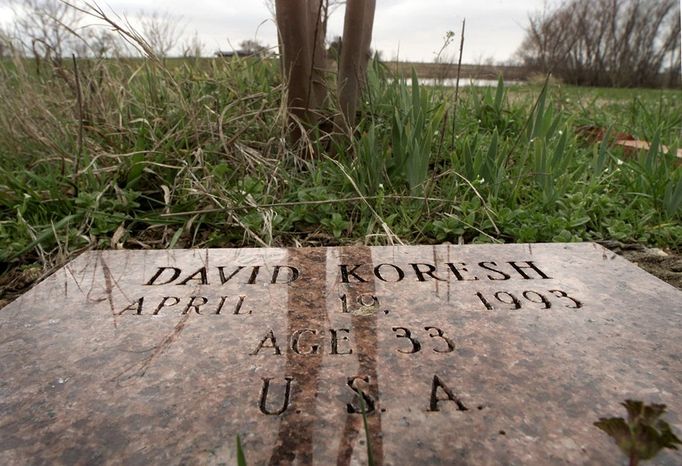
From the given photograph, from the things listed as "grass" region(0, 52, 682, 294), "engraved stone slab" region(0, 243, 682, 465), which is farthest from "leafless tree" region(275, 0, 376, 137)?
"engraved stone slab" region(0, 243, 682, 465)

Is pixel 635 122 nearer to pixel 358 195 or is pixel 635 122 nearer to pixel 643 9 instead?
pixel 358 195

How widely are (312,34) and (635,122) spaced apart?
2.35 metres

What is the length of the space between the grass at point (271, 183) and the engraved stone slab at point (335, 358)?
444mm

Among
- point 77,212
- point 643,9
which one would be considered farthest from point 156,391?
point 643,9

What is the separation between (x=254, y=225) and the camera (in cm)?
208

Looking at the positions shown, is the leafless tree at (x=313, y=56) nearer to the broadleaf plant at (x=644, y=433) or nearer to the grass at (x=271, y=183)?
the grass at (x=271, y=183)

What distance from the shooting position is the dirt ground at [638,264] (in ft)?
6.15

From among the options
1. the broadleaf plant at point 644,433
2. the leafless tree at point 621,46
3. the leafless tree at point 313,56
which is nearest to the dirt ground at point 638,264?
the leafless tree at point 313,56

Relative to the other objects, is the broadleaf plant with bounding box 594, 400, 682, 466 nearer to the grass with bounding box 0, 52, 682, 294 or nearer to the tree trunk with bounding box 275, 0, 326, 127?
the grass with bounding box 0, 52, 682, 294

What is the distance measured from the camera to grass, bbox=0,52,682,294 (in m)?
2.09

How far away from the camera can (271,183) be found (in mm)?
2346

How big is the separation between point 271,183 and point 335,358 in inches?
52.3

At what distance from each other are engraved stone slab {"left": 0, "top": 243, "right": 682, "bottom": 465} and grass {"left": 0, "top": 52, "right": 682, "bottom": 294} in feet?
1.46

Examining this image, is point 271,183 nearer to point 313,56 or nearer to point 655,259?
point 313,56
